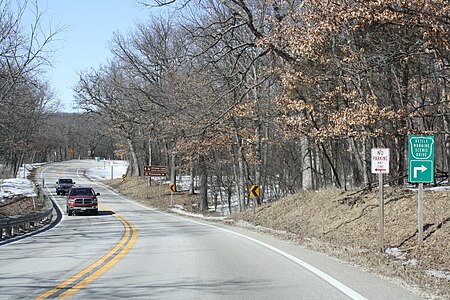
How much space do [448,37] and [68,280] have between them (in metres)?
10.1

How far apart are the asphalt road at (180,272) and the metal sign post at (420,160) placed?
273 cm

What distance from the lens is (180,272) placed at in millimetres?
10516

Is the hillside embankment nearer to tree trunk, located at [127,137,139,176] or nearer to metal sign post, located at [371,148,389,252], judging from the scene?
metal sign post, located at [371,148,389,252]

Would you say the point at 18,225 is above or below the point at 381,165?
below

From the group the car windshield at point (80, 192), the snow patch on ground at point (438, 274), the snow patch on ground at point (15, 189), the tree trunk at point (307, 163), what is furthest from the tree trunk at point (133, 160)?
the snow patch on ground at point (438, 274)

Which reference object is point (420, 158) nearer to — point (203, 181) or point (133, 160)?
point (203, 181)

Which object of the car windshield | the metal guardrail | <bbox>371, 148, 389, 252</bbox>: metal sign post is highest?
<bbox>371, 148, 389, 252</bbox>: metal sign post

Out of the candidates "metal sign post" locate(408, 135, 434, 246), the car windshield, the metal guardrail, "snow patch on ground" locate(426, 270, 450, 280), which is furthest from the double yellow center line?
the car windshield

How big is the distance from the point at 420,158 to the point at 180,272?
20.7ft

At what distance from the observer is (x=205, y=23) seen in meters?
29.0

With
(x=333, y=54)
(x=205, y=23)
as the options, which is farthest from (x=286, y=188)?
(x=333, y=54)

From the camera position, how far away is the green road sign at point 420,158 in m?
12.5

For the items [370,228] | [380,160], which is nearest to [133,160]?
[370,228]

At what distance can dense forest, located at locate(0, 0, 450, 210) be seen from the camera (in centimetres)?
1542
